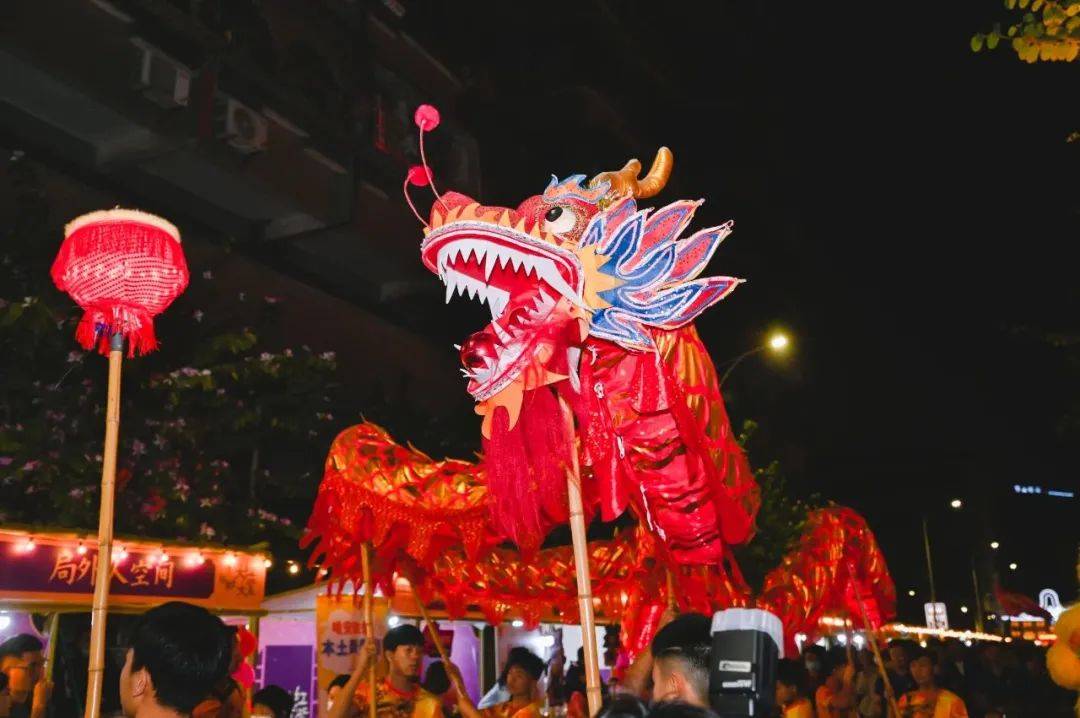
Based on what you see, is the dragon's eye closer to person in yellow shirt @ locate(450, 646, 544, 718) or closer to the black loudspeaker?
the black loudspeaker

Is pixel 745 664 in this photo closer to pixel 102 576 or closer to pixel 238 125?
pixel 102 576

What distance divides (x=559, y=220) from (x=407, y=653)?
2.59 m

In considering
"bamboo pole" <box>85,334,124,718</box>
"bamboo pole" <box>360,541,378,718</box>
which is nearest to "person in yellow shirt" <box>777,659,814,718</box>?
"bamboo pole" <box>360,541,378,718</box>

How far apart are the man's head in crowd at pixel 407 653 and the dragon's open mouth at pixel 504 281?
192 cm

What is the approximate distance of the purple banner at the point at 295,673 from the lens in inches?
366

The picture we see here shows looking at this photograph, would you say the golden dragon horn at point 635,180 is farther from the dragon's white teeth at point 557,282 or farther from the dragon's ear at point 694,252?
the dragon's white teeth at point 557,282

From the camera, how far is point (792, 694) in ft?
18.8

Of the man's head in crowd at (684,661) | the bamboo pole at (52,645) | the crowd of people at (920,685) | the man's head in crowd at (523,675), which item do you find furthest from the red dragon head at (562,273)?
the bamboo pole at (52,645)

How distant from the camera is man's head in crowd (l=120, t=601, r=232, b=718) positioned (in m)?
2.58

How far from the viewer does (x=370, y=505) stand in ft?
17.3

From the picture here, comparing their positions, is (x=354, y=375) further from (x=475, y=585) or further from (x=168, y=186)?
(x=475, y=585)

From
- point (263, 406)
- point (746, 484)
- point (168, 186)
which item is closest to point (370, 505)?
point (746, 484)

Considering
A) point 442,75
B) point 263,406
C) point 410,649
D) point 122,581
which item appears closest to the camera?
point 410,649

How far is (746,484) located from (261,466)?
7944mm
